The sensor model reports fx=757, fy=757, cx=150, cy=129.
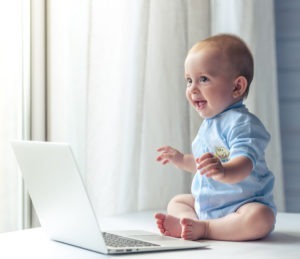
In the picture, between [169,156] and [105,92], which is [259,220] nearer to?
[169,156]

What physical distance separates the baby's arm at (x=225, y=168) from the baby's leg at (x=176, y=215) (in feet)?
0.44

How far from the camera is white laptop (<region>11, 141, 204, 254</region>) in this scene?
3.84 ft

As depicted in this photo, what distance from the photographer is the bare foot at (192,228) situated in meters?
1.33

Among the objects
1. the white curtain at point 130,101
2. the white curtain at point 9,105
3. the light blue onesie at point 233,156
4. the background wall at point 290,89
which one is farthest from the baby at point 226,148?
the background wall at point 290,89

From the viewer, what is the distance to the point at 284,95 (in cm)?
222

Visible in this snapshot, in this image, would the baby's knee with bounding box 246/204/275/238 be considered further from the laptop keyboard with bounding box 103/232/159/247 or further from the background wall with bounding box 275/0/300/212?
the background wall with bounding box 275/0/300/212

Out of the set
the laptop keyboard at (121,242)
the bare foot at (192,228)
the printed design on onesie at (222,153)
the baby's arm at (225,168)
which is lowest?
the laptop keyboard at (121,242)

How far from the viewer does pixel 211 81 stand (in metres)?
1.42

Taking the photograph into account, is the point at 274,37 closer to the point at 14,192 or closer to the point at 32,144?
the point at 14,192

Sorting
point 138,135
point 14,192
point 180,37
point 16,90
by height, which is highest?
point 180,37

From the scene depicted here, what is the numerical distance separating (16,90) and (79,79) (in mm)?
155

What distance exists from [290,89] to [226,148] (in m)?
0.88

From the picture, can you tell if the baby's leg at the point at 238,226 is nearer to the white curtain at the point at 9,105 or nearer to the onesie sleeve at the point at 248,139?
the onesie sleeve at the point at 248,139

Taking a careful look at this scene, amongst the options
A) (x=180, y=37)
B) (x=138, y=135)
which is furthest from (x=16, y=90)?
(x=180, y=37)
